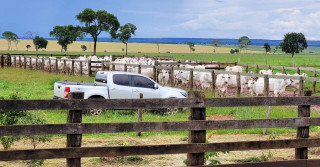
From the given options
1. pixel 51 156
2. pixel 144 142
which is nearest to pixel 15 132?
pixel 51 156

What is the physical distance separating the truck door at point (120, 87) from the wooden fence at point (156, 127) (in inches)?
398

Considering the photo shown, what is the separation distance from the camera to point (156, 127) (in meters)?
7.17

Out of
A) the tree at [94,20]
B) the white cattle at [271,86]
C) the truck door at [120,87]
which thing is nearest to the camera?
the truck door at [120,87]

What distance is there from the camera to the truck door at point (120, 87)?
1736 cm

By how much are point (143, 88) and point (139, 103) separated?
34.7ft

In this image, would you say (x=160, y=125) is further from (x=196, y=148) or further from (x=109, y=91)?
(x=109, y=91)

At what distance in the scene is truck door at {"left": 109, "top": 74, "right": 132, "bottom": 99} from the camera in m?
17.4

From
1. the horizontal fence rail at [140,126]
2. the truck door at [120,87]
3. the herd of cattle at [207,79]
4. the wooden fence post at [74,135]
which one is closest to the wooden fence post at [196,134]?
the horizontal fence rail at [140,126]

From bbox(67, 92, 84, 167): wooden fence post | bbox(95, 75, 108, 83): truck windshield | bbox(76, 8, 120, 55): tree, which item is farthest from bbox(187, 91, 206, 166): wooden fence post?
bbox(76, 8, 120, 55): tree

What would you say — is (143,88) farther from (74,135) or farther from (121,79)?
(74,135)

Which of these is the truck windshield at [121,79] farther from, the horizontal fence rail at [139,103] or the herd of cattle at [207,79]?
the horizontal fence rail at [139,103]

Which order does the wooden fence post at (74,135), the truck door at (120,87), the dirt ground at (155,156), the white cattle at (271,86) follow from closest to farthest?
the wooden fence post at (74,135) → the dirt ground at (155,156) → the truck door at (120,87) → the white cattle at (271,86)

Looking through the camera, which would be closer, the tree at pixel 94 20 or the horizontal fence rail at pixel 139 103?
the horizontal fence rail at pixel 139 103

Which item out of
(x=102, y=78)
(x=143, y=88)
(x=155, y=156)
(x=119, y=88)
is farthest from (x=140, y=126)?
(x=102, y=78)
